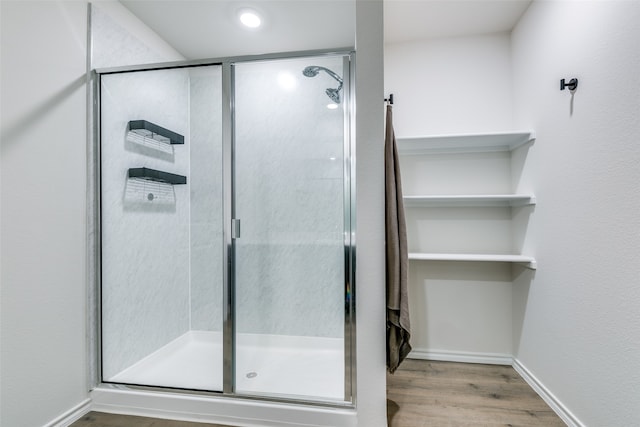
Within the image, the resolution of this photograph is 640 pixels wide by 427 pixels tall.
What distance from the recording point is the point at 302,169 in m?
2.19

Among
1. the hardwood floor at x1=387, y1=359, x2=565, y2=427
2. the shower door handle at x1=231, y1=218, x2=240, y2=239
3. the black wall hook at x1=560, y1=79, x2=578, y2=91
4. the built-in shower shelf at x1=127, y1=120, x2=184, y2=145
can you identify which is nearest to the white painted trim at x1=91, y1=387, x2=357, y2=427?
the hardwood floor at x1=387, y1=359, x2=565, y2=427

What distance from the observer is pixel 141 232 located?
7.34 feet

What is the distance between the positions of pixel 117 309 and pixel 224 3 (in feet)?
6.73

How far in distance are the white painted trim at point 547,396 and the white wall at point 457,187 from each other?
0.18m

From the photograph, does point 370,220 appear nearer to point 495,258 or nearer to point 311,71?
point 311,71

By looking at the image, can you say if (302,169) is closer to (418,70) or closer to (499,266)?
(418,70)

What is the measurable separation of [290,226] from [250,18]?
1.45 m

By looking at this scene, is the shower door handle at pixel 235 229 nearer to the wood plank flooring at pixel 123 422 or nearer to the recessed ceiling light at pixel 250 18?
the wood plank flooring at pixel 123 422

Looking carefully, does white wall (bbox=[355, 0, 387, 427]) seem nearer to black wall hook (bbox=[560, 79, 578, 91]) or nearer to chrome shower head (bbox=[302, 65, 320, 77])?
chrome shower head (bbox=[302, 65, 320, 77])

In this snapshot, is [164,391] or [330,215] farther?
[330,215]

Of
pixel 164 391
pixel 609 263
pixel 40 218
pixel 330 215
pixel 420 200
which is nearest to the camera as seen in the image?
pixel 609 263

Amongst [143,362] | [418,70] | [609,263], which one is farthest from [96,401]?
[418,70]

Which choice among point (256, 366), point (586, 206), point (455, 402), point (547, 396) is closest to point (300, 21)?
point (586, 206)

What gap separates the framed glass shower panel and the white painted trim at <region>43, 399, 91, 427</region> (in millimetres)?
153
